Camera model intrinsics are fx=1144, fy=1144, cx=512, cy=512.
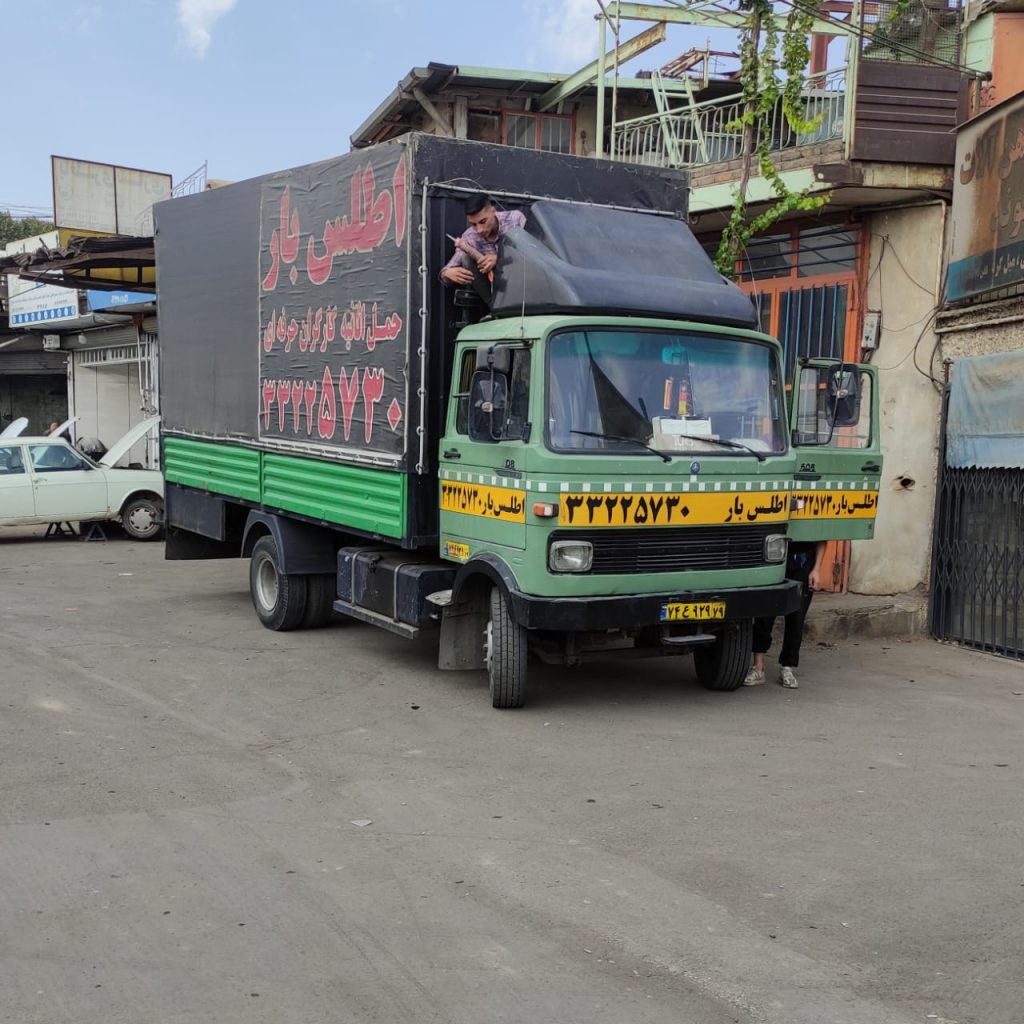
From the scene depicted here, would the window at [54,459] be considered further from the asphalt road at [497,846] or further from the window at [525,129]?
the asphalt road at [497,846]

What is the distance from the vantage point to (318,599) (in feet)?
32.1

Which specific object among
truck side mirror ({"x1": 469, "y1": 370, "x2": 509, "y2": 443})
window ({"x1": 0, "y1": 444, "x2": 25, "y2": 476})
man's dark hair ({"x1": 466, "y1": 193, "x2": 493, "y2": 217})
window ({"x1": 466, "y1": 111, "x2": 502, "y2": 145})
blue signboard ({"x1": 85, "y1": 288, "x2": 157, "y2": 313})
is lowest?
window ({"x1": 0, "y1": 444, "x2": 25, "y2": 476})

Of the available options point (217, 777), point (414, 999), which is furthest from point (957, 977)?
point (217, 777)

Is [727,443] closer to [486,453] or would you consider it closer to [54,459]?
[486,453]

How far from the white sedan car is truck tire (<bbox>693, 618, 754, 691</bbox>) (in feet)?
33.6

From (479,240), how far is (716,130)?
28.3 feet

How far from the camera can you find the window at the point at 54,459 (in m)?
16.5

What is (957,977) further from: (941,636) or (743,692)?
(941,636)

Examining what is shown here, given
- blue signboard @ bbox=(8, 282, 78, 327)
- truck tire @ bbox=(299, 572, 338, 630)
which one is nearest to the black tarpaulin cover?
truck tire @ bbox=(299, 572, 338, 630)

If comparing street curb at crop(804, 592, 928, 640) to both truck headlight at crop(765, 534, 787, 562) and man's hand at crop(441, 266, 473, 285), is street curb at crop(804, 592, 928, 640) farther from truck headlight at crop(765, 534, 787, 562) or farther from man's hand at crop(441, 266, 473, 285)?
man's hand at crop(441, 266, 473, 285)

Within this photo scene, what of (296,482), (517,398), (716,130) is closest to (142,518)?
(296,482)

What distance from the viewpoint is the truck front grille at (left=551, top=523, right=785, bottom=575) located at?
6.82 meters

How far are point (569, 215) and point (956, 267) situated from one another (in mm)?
4449

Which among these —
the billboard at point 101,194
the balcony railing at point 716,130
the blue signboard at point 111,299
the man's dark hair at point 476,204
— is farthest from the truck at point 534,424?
the billboard at point 101,194
